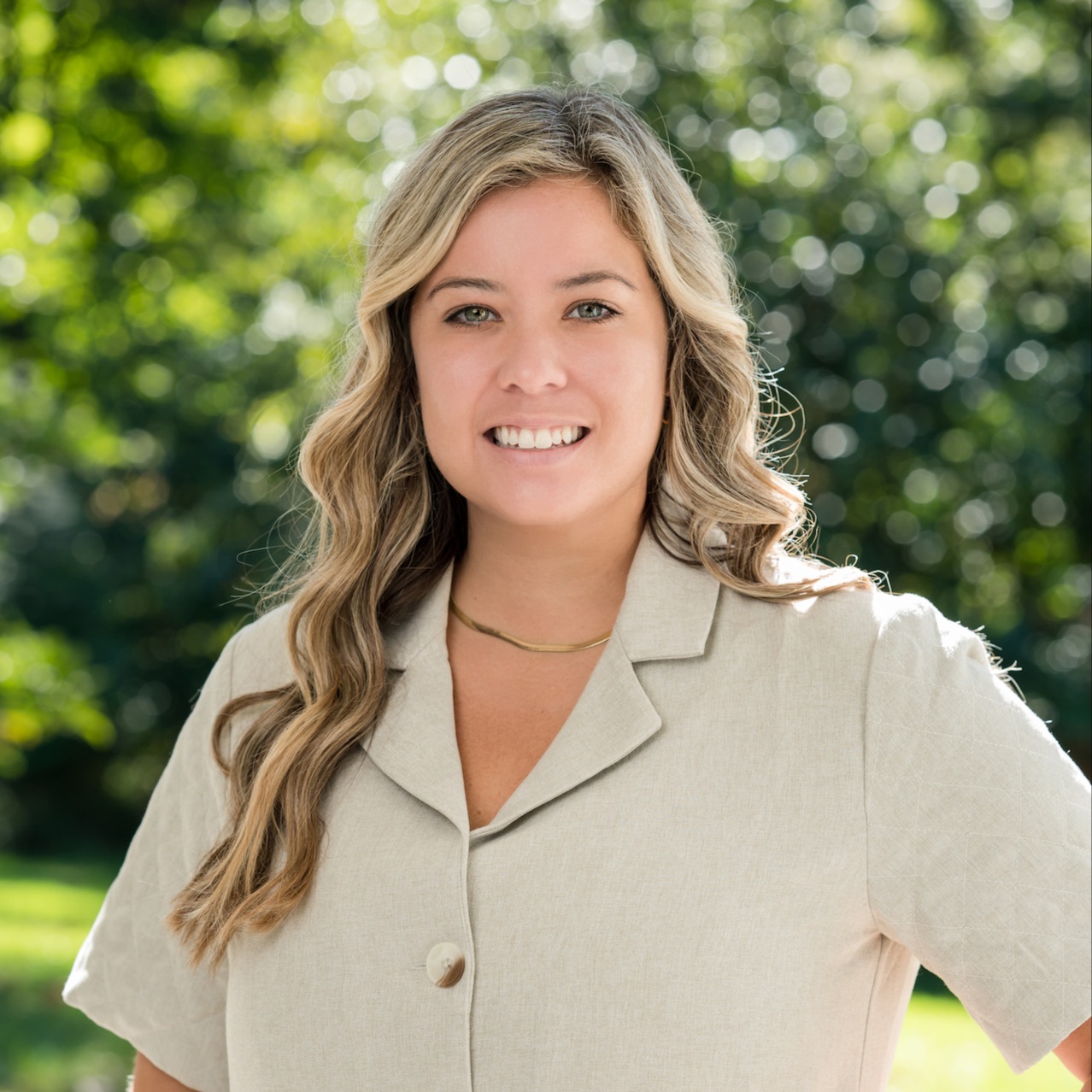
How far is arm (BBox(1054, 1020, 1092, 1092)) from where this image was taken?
178cm

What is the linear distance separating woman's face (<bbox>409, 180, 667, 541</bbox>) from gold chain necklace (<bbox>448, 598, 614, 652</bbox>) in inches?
8.2

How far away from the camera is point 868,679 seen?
1.90 meters

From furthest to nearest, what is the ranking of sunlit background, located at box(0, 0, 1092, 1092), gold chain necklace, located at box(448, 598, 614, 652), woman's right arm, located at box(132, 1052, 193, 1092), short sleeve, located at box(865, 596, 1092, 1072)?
sunlit background, located at box(0, 0, 1092, 1092) → woman's right arm, located at box(132, 1052, 193, 1092) → gold chain necklace, located at box(448, 598, 614, 652) → short sleeve, located at box(865, 596, 1092, 1072)

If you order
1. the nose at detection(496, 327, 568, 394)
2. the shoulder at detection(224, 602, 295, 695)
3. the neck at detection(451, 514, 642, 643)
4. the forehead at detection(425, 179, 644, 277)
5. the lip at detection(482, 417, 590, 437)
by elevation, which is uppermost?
the forehead at detection(425, 179, 644, 277)

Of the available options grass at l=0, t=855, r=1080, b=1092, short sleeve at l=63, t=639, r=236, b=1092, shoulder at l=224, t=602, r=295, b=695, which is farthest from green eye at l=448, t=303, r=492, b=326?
grass at l=0, t=855, r=1080, b=1092

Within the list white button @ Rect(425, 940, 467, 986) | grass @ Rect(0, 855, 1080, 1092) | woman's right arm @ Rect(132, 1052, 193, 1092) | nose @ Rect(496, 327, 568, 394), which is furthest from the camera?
grass @ Rect(0, 855, 1080, 1092)

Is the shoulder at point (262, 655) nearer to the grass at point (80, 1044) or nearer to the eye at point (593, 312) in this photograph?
the eye at point (593, 312)

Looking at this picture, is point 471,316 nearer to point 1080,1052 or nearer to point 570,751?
point 570,751

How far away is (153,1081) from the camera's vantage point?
2334 millimetres

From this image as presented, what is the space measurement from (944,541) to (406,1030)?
6066mm

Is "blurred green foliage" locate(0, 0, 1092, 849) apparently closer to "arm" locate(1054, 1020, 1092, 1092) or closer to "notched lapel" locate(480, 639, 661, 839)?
"notched lapel" locate(480, 639, 661, 839)

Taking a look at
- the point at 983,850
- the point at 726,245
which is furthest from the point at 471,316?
the point at 726,245

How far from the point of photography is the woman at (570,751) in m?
1.82

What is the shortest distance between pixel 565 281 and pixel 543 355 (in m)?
0.11
